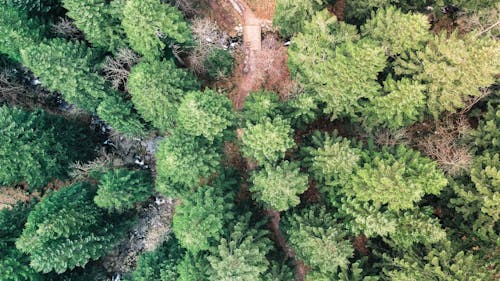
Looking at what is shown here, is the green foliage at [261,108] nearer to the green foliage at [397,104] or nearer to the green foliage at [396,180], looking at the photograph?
the green foliage at [397,104]

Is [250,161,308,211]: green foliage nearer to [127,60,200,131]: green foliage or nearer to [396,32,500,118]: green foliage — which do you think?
[127,60,200,131]: green foliage

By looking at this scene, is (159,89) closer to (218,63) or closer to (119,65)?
(119,65)

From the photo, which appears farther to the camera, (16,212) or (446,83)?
(16,212)

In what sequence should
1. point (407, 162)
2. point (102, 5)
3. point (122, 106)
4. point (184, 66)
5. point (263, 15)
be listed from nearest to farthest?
point (407, 162) → point (102, 5) → point (122, 106) → point (184, 66) → point (263, 15)

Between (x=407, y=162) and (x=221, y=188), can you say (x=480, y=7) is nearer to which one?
(x=407, y=162)

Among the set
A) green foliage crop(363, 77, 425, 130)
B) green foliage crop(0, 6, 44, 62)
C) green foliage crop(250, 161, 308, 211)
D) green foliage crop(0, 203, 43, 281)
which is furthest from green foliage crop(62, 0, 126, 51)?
green foliage crop(363, 77, 425, 130)

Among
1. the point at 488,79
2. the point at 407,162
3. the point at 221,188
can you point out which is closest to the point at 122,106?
the point at 221,188

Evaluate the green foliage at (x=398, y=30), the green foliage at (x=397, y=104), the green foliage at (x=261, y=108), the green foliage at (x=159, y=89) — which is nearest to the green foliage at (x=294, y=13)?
the green foliage at (x=398, y=30)
